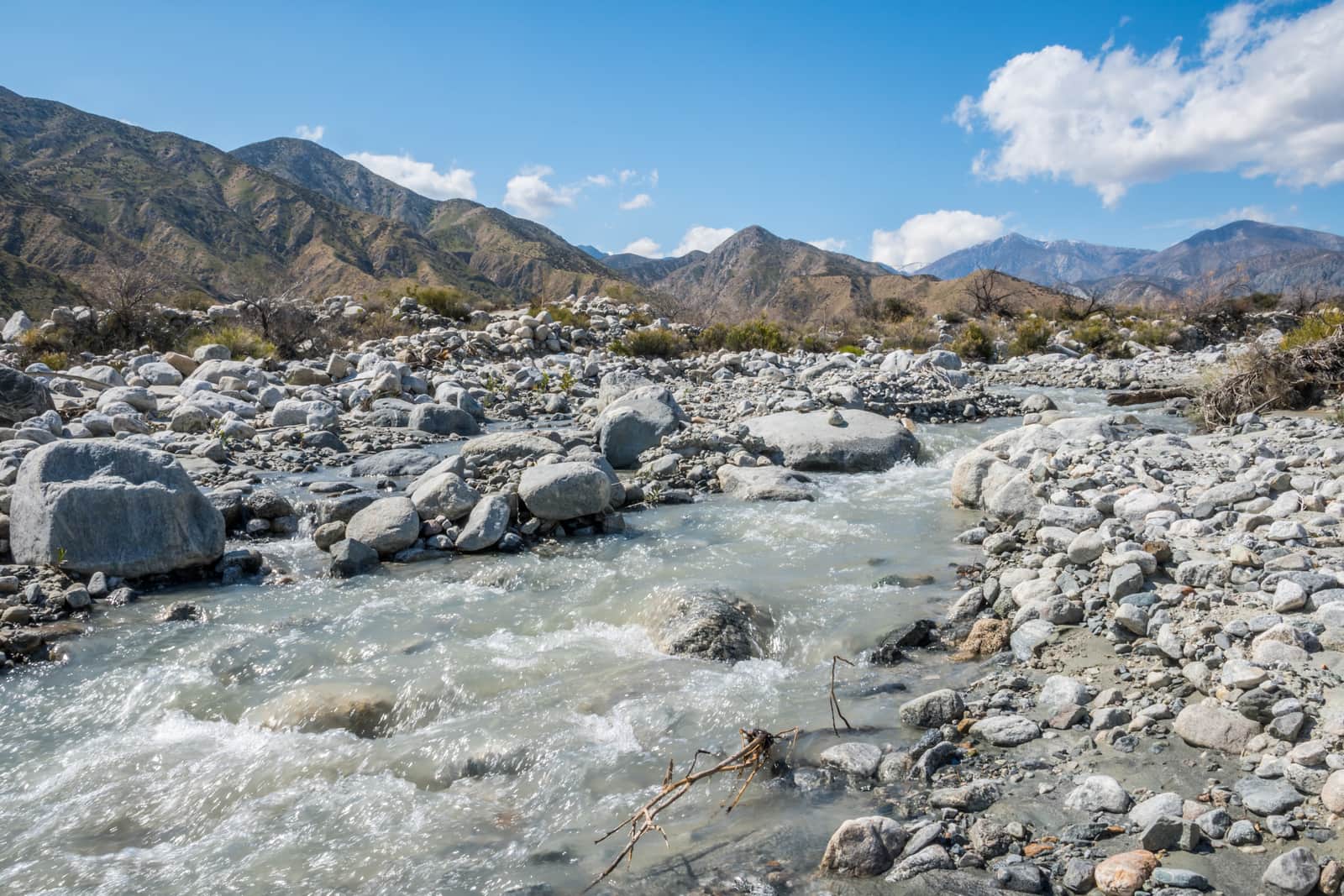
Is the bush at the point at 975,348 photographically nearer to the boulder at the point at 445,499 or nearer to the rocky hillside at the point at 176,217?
the boulder at the point at 445,499

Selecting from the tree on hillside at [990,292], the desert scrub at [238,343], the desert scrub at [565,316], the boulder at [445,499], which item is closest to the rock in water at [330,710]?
the boulder at [445,499]

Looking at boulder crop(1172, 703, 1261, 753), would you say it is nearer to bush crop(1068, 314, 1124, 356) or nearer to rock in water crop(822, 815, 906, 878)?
rock in water crop(822, 815, 906, 878)

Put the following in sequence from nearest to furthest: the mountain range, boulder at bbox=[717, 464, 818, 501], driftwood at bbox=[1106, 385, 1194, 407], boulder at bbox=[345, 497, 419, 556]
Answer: boulder at bbox=[345, 497, 419, 556] → boulder at bbox=[717, 464, 818, 501] → driftwood at bbox=[1106, 385, 1194, 407] → the mountain range

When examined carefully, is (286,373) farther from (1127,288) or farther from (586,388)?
(1127,288)

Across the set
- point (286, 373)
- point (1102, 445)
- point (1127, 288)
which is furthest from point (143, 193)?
point (1102, 445)

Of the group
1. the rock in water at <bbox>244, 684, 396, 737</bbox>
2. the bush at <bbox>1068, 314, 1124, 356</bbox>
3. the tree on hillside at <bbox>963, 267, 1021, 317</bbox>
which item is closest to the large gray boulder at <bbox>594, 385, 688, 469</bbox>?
the rock in water at <bbox>244, 684, 396, 737</bbox>

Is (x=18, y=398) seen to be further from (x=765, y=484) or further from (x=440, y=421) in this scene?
(x=765, y=484)

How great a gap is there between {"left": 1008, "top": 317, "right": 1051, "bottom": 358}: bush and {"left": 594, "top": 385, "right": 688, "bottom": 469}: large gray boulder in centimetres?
1527

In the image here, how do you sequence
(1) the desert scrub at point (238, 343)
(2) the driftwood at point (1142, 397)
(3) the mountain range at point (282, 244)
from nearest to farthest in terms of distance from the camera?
(2) the driftwood at point (1142, 397), (1) the desert scrub at point (238, 343), (3) the mountain range at point (282, 244)

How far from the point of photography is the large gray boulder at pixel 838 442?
397 inches

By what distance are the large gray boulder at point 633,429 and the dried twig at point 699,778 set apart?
672cm

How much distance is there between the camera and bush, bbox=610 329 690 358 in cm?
2108

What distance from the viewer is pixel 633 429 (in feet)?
34.7

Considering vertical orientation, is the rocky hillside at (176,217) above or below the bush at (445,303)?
above
